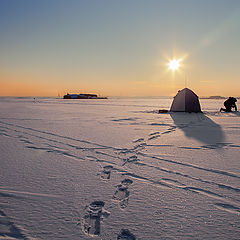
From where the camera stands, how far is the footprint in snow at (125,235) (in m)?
1.53

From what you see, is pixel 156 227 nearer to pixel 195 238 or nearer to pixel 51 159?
pixel 195 238

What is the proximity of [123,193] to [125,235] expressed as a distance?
2.39 ft

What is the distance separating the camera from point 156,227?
1.66m

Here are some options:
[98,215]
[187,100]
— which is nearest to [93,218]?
[98,215]

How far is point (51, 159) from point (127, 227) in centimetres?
247

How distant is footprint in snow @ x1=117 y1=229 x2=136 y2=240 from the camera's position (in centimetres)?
153

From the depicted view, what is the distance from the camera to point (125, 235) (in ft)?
5.14

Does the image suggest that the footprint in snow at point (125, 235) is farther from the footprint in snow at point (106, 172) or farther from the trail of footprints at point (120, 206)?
the footprint in snow at point (106, 172)

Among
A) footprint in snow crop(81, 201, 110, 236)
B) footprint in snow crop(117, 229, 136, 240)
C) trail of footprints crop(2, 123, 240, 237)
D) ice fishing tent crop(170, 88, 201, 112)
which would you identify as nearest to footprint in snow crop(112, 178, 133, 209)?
trail of footprints crop(2, 123, 240, 237)

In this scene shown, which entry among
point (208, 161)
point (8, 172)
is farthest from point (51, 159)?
point (208, 161)

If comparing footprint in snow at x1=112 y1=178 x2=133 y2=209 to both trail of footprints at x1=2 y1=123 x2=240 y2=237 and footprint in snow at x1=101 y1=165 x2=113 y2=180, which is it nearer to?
trail of footprints at x1=2 y1=123 x2=240 y2=237

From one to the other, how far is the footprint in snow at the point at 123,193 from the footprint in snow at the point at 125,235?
14.3 inches

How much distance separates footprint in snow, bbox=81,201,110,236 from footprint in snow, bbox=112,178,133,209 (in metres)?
0.20

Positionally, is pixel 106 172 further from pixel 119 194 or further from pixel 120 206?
pixel 120 206
